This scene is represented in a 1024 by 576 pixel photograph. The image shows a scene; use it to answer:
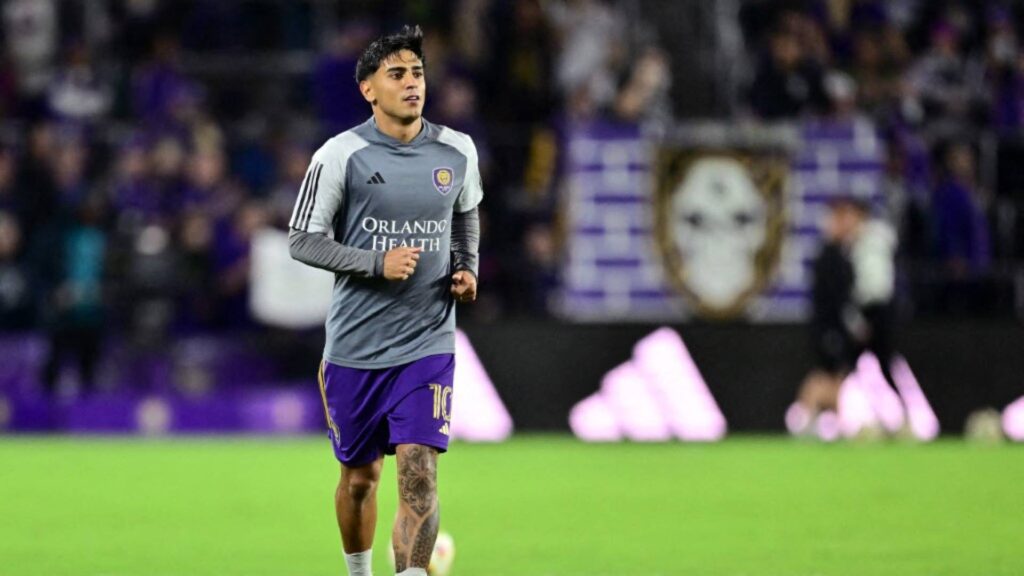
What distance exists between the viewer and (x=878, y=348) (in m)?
20.0

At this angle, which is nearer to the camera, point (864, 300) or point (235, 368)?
point (864, 300)

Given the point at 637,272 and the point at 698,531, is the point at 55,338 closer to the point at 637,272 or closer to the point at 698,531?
the point at 637,272

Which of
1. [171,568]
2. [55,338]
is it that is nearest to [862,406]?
[55,338]

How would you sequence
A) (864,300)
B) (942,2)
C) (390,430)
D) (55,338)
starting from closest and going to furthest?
(390,430), (864,300), (55,338), (942,2)

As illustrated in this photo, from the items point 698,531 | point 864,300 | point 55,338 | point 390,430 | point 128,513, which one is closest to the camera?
point 390,430

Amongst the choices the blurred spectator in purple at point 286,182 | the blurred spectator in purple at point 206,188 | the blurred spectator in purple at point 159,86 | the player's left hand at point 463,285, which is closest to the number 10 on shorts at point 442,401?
the player's left hand at point 463,285

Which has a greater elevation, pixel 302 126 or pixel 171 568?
pixel 302 126

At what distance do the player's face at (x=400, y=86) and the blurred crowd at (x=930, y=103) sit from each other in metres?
13.6

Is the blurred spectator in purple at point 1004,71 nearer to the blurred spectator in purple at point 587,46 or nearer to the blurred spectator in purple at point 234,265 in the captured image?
the blurred spectator in purple at point 587,46

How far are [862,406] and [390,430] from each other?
530 inches

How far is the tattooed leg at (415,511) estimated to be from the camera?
25.1 ft

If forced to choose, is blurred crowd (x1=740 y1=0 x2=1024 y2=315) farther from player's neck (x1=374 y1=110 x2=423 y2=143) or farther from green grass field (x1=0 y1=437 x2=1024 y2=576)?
player's neck (x1=374 y1=110 x2=423 y2=143)

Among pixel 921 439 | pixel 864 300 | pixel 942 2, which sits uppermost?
pixel 942 2

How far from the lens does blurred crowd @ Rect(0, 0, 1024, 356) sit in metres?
21.1
